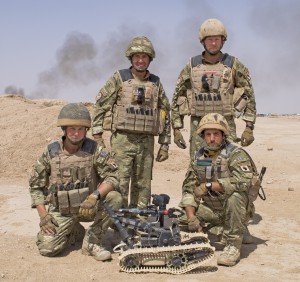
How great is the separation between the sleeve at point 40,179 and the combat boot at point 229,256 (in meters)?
2.12

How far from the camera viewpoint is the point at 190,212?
602 centimetres

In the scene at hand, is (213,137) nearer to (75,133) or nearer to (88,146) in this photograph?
(88,146)

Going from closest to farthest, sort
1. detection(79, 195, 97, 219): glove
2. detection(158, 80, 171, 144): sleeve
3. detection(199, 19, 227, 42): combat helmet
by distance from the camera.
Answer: detection(79, 195, 97, 219): glove, detection(199, 19, 227, 42): combat helmet, detection(158, 80, 171, 144): sleeve

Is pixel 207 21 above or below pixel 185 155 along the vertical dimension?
above

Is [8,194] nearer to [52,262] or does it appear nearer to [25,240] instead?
[25,240]

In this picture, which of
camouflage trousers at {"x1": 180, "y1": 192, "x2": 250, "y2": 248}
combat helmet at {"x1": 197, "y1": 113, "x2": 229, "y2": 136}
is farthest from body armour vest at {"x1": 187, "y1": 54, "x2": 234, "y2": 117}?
camouflage trousers at {"x1": 180, "y1": 192, "x2": 250, "y2": 248}

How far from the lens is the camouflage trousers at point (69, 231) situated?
19.5ft

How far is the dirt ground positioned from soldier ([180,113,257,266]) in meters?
0.30

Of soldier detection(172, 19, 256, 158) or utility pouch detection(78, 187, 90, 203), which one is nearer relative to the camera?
utility pouch detection(78, 187, 90, 203)

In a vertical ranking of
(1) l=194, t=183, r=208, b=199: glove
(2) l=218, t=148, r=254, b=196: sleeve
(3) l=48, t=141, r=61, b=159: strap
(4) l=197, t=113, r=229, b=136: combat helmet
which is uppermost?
(4) l=197, t=113, r=229, b=136: combat helmet

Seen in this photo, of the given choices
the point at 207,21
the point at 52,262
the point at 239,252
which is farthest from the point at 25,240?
the point at 207,21

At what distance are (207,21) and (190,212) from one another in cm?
276

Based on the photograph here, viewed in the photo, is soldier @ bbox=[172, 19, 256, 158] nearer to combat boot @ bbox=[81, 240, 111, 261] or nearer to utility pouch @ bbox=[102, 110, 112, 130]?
utility pouch @ bbox=[102, 110, 112, 130]

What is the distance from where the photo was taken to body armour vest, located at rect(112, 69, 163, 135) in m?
6.90
